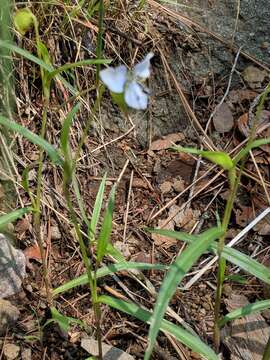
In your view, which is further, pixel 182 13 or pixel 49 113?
pixel 182 13

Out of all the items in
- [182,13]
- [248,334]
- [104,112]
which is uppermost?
[182,13]

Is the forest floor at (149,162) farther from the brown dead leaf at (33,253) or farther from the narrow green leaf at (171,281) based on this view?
the narrow green leaf at (171,281)

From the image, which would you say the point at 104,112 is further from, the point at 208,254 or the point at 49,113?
the point at 208,254

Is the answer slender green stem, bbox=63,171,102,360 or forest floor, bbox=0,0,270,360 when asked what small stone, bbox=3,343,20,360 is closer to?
forest floor, bbox=0,0,270,360

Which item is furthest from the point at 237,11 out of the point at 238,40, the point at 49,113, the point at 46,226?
the point at 46,226

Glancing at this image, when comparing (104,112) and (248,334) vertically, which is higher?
(104,112)

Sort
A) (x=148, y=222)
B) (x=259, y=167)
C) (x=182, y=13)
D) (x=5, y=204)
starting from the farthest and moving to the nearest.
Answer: (x=182, y=13)
(x=259, y=167)
(x=148, y=222)
(x=5, y=204)

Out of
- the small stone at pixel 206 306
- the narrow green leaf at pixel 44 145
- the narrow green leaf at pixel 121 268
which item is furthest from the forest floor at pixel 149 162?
the narrow green leaf at pixel 44 145
